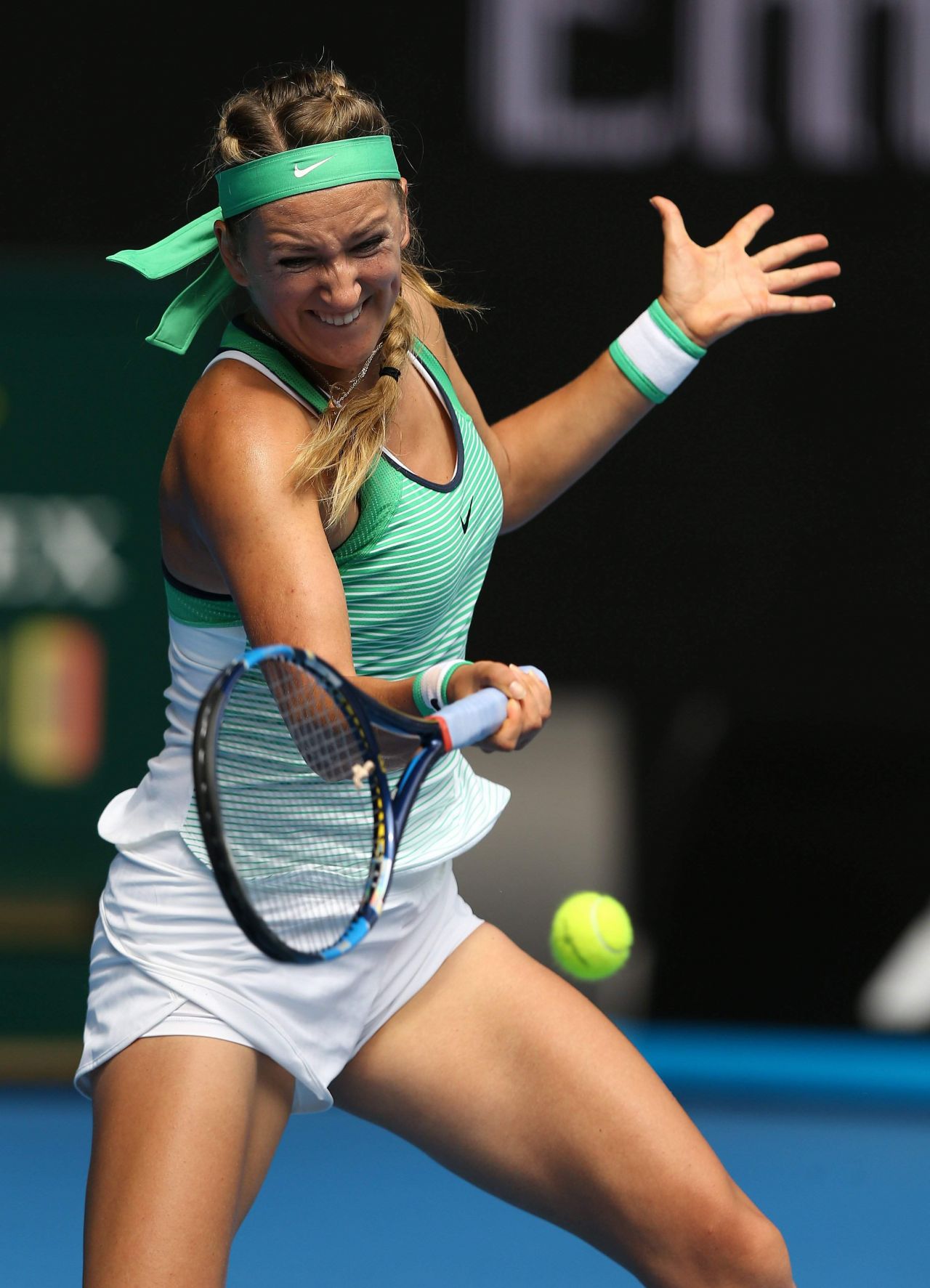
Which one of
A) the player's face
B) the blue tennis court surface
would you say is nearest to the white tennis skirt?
the player's face

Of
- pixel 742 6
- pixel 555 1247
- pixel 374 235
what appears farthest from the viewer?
pixel 742 6

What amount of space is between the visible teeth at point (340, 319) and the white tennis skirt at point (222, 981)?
0.55 meters

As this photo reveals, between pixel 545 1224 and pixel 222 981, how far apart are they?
5.49 ft

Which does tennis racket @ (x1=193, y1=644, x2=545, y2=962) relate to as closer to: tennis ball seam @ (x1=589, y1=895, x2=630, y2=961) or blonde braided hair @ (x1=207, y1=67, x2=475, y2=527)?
blonde braided hair @ (x1=207, y1=67, x2=475, y2=527)

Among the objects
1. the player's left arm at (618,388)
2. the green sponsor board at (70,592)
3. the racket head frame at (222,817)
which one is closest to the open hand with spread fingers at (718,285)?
the player's left arm at (618,388)

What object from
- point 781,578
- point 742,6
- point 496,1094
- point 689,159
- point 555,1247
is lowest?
point 555,1247

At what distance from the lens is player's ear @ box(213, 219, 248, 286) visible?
1.77 meters

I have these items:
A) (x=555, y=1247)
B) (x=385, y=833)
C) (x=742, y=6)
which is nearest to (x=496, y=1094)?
(x=385, y=833)

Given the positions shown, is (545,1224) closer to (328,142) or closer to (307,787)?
(307,787)

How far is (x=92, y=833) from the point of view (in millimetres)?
3764

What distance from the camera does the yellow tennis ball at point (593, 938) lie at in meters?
2.41

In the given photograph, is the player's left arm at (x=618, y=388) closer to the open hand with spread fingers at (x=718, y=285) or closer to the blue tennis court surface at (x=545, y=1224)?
the open hand with spread fingers at (x=718, y=285)

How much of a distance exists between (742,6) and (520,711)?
95.2 inches

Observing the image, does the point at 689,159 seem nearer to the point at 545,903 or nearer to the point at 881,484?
the point at 881,484
